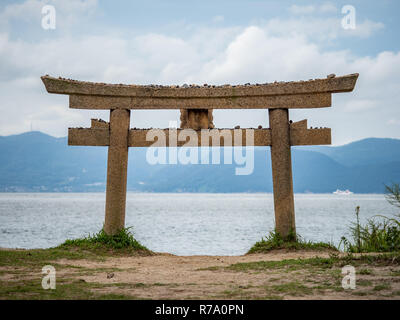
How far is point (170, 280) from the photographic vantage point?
6.57m

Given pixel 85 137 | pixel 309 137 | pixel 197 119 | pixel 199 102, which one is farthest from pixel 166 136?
pixel 309 137

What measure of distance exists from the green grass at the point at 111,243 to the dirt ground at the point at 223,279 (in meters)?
1.42

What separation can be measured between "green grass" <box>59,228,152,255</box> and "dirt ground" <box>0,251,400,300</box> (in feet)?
4.67

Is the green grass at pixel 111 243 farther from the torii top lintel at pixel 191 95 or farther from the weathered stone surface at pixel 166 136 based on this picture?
the torii top lintel at pixel 191 95

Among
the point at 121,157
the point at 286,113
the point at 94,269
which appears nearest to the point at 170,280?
the point at 94,269

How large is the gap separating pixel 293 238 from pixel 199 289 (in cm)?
517

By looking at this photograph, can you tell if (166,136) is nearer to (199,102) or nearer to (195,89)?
(199,102)

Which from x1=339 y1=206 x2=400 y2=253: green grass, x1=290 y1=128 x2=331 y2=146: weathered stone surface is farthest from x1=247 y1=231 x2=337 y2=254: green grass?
x1=290 y1=128 x2=331 y2=146: weathered stone surface

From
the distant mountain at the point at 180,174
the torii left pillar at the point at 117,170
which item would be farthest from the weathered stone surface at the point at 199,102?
the distant mountain at the point at 180,174

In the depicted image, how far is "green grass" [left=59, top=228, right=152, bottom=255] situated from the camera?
34.0 feet

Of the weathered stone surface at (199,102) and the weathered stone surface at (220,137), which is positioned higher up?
the weathered stone surface at (199,102)

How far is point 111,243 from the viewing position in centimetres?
1049

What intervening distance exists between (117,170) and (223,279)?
5.02 meters

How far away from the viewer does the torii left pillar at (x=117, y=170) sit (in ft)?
34.8
